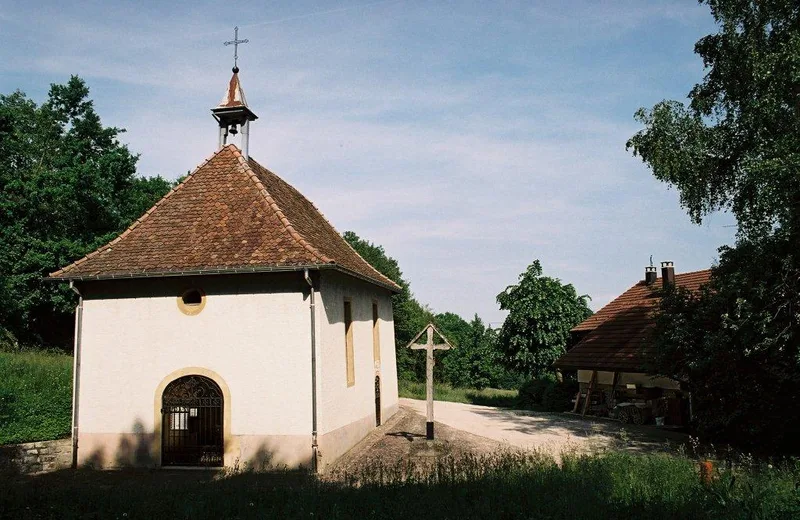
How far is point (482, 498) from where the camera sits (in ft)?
27.1

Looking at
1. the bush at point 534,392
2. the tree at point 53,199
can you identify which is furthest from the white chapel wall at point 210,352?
the bush at point 534,392

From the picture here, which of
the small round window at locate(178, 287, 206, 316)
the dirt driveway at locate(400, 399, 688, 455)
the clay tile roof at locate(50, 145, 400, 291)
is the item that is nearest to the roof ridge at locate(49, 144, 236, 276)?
the clay tile roof at locate(50, 145, 400, 291)

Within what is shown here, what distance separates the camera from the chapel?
13.3 meters

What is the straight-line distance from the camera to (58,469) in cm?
1451

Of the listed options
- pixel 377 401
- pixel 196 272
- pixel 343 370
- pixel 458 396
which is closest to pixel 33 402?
pixel 196 272

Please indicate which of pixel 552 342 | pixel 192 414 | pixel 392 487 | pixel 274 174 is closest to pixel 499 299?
pixel 552 342

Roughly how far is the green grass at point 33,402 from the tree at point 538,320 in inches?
796

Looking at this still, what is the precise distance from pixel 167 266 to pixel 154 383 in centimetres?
254

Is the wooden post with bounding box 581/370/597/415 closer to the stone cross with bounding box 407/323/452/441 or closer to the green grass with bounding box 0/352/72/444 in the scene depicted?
the stone cross with bounding box 407/323/452/441

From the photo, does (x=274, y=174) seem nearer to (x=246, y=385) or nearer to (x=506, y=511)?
(x=246, y=385)

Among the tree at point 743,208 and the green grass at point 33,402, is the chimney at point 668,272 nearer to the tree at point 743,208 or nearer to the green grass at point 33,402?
the tree at point 743,208

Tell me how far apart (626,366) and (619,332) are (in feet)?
11.2

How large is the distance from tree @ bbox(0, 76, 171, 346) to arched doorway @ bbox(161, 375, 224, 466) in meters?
18.5

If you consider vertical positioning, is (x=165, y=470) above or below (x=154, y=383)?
below
